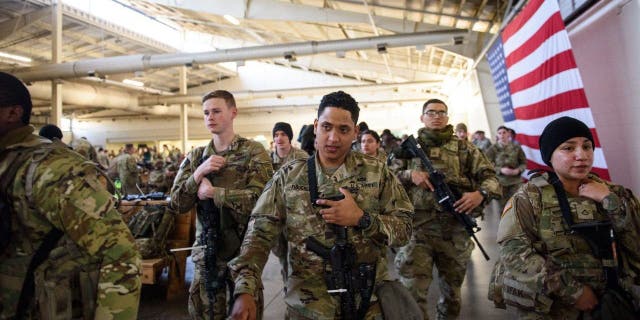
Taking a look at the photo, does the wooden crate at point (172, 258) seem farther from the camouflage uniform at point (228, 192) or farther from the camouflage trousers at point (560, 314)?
the camouflage trousers at point (560, 314)

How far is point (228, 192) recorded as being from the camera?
2.49 meters

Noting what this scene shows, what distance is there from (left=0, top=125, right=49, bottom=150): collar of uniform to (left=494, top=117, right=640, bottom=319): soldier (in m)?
1.89

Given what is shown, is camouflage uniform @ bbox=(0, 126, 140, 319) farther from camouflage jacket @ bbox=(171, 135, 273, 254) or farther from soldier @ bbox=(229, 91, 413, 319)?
camouflage jacket @ bbox=(171, 135, 273, 254)

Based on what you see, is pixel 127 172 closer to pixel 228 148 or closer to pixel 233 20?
pixel 233 20

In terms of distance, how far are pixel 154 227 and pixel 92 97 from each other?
44.6ft

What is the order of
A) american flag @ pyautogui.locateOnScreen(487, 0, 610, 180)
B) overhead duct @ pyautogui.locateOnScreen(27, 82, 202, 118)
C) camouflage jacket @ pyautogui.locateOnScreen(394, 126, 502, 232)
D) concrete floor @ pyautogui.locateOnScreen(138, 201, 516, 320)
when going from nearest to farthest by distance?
camouflage jacket @ pyautogui.locateOnScreen(394, 126, 502, 232), american flag @ pyautogui.locateOnScreen(487, 0, 610, 180), concrete floor @ pyautogui.locateOnScreen(138, 201, 516, 320), overhead duct @ pyautogui.locateOnScreen(27, 82, 202, 118)

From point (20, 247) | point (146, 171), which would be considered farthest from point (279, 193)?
point (146, 171)

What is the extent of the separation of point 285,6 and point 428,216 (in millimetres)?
8024

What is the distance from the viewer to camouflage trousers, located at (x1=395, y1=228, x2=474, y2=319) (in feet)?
9.82

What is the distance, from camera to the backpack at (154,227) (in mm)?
4258

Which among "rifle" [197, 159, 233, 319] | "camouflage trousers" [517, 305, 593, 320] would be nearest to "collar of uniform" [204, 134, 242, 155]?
"rifle" [197, 159, 233, 319]

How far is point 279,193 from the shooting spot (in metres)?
1.80

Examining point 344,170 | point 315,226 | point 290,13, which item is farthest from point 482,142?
point 315,226

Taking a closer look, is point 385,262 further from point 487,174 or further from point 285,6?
point 285,6
